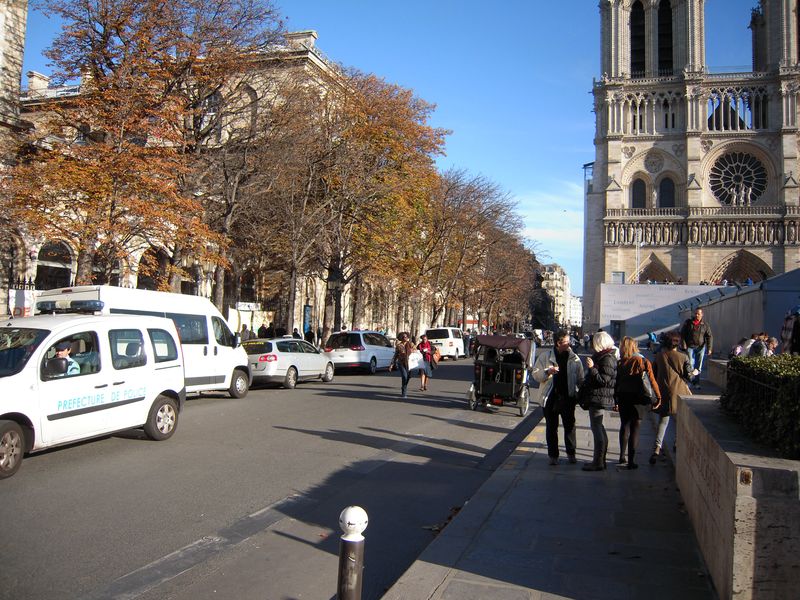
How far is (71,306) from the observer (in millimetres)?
10383

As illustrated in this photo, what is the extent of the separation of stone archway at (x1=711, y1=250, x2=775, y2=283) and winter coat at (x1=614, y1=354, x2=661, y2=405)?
208ft

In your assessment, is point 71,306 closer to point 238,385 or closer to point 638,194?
point 238,385

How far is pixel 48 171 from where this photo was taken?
16.0 metres

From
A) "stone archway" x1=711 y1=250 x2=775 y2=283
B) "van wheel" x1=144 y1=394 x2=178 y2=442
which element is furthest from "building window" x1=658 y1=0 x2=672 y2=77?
"van wheel" x1=144 y1=394 x2=178 y2=442

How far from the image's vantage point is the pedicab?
1416 cm

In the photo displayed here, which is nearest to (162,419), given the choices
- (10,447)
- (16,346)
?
(16,346)

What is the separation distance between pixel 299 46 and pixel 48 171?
14.0 metres

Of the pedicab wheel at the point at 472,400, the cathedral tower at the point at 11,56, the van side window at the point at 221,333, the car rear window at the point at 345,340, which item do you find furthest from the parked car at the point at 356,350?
the cathedral tower at the point at 11,56

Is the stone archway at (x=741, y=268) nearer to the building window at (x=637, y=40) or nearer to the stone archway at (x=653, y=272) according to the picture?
the stone archway at (x=653, y=272)

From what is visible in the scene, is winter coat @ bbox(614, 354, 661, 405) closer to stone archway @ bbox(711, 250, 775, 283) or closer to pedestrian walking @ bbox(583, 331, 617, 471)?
pedestrian walking @ bbox(583, 331, 617, 471)

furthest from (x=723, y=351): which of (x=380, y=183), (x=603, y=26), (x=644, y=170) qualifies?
(x=603, y=26)

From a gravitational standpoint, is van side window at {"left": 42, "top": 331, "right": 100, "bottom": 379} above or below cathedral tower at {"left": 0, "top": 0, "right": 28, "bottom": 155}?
below

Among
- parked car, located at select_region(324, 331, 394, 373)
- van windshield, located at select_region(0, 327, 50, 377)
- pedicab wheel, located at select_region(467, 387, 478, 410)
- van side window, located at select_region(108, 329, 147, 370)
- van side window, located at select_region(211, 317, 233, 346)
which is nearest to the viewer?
van windshield, located at select_region(0, 327, 50, 377)

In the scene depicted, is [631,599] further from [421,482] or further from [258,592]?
[421,482]
